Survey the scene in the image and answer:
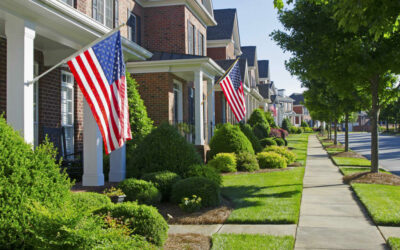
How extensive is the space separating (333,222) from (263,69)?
46861 mm

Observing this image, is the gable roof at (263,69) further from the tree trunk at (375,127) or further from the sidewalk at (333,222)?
the sidewalk at (333,222)

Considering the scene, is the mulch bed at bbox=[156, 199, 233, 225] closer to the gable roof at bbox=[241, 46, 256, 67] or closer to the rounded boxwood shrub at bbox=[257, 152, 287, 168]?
the rounded boxwood shrub at bbox=[257, 152, 287, 168]

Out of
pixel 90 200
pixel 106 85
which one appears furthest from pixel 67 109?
pixel 90 200

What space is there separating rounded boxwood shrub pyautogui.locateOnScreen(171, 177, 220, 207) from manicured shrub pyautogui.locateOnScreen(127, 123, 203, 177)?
3.70 feet

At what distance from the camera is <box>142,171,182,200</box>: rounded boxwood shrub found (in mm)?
8031

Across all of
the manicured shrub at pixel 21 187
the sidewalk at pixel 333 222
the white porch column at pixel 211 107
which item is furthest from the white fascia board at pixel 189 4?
the manicured shrub at pixel 21 187

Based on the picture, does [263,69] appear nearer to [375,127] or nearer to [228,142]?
[228,142]

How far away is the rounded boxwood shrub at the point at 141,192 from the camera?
7.44 m

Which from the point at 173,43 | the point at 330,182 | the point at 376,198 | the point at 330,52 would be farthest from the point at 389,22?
the point at 173,43

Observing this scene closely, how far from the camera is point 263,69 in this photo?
52.2m

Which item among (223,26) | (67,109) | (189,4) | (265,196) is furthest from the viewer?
(223,26)

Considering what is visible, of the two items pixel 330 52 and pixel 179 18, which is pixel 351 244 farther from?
pixel 179 18

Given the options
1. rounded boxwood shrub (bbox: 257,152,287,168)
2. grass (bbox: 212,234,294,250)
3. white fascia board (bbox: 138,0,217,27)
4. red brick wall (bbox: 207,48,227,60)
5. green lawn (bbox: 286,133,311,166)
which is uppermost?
white fascia board (bbox: 138,0,217,27)

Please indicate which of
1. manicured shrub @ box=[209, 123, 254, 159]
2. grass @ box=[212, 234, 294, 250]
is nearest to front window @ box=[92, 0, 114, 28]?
manicured shrub @ box=[209, 123, 254, 159]
